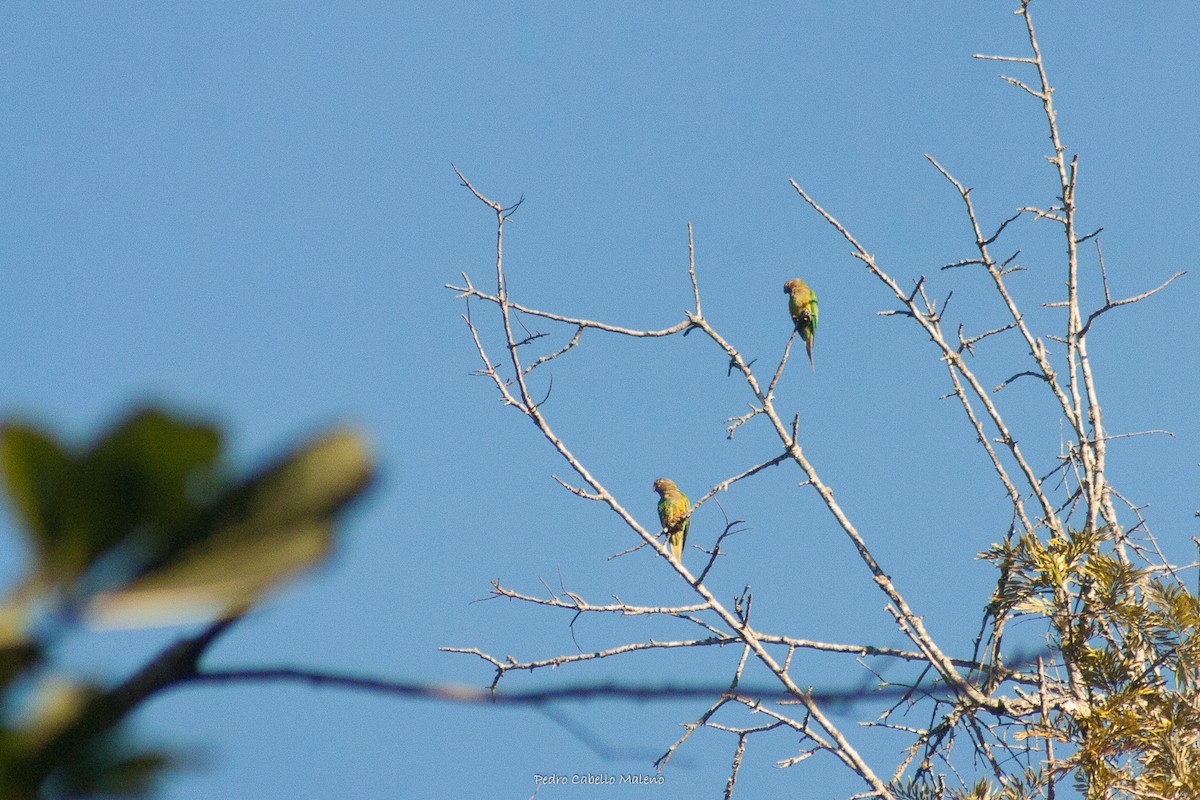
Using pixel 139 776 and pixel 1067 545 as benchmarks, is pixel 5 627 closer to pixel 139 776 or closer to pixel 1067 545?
pixel 139 776

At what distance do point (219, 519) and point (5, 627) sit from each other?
0.35ft

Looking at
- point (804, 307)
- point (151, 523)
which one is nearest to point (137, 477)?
point (151, 523)

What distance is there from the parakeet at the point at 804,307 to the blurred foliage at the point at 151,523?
Answer: 23.8 ft

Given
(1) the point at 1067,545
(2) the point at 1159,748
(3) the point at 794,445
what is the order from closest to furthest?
(2) the point at 1159,748
(1) the point at 1067,545
(3) the point at 794,445

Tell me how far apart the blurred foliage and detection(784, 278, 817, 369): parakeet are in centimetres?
725

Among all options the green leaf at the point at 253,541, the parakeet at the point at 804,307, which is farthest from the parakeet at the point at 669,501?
the green leaf at the point at 253,541

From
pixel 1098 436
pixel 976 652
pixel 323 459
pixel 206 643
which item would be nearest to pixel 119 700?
pixel 206 643

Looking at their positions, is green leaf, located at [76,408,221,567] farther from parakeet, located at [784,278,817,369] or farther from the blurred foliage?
parakeet, located at [784,278,817,369]

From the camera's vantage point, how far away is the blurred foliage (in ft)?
1.71

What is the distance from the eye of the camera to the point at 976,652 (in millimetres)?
3602

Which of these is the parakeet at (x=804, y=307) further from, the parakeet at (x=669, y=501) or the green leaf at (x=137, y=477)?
the green leaf at (x=137, y=477)

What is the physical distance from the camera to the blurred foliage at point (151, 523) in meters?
0.52

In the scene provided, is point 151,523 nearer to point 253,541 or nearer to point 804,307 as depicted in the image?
point 253,541

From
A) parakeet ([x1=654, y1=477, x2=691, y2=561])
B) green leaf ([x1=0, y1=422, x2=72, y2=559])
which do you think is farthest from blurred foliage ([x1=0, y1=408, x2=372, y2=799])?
parakeet ([x1=654, y1=477, x2=691, y2=561])
